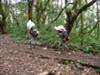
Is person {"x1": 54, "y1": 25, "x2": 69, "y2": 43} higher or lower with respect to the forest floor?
higher

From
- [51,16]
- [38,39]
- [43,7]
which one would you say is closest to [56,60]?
[38,39]

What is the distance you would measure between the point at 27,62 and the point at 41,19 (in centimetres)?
1589

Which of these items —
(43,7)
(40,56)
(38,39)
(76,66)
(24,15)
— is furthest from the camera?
(24,15)

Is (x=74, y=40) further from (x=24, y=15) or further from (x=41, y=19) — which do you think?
(x=24, y=15)

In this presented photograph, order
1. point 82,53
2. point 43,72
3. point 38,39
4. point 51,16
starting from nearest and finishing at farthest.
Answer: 1. point 43,72
2. point 82,53
3. point 38,39
4. point 51,16

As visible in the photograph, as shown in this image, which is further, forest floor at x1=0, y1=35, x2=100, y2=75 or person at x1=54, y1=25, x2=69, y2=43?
person at x1=54, y1=25, x2=69, y2=43

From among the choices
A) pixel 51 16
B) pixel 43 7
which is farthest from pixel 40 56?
pixel 51 16

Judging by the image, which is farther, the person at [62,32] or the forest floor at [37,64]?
the person at [62,32]

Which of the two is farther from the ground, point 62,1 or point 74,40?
point 62,1

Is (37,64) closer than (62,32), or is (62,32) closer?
(37,64)

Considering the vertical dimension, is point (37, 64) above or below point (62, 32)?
below

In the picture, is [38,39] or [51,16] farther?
[51,16]

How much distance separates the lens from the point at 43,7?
26.1 metres

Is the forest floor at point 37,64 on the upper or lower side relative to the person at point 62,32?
lower
